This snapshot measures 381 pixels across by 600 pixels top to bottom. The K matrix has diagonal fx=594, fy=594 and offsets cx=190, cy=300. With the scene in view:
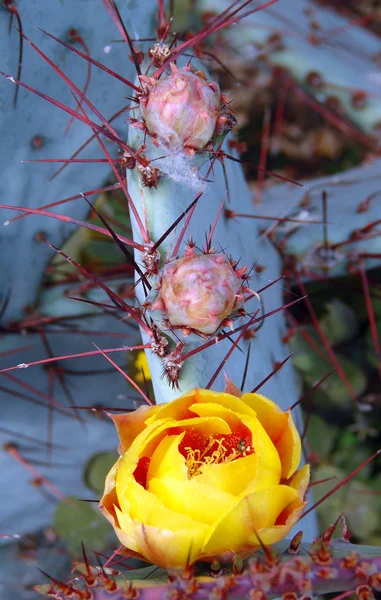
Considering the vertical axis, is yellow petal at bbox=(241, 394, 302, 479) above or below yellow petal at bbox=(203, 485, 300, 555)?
above

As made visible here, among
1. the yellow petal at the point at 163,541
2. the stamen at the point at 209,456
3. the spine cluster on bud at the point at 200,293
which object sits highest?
the spine cluster on bud at the point at 200,293

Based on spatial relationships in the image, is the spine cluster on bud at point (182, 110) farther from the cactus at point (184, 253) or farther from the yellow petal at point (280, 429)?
the yellow petal at point (280, 429)

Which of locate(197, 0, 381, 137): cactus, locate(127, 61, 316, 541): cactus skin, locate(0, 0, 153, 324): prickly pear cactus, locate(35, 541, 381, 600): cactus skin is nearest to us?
locate(35, 541, 381, 600): cactus skin

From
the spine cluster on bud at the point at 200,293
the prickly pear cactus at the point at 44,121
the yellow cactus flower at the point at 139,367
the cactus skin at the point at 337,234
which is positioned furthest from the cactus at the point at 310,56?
the spine cluster on bud at the point at 200,293

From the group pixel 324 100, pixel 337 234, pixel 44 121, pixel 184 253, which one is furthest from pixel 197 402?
pixel 324 100

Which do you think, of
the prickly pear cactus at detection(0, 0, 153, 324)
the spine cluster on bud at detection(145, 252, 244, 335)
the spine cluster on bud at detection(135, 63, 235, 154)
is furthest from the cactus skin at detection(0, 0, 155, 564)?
the spine cluster on bud at detection(145, 252, 244, 335)

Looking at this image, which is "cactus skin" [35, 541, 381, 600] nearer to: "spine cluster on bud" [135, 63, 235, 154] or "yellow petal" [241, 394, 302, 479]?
"yellow petal" [241, 394, 302, 479]

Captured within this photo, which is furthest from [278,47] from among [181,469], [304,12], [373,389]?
[181,469]

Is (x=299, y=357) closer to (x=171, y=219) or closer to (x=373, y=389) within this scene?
(x=373, y=389)
